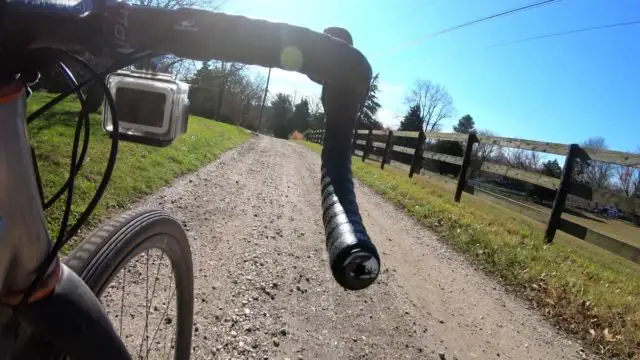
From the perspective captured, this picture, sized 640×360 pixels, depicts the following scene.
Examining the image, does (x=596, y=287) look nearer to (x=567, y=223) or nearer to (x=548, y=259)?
(x=548, y=259)

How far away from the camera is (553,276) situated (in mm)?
4547

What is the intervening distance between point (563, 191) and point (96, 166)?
22.0 ft

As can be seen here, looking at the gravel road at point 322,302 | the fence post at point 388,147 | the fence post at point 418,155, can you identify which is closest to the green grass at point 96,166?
the gravel road at point 322,302

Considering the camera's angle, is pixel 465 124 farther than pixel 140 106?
Yes

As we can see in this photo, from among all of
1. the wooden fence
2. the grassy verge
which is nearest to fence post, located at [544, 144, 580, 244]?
the wooden fence

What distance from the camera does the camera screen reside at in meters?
0.99

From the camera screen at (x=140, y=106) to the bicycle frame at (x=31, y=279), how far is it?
32 cm

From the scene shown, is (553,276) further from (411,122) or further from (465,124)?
(465,124)

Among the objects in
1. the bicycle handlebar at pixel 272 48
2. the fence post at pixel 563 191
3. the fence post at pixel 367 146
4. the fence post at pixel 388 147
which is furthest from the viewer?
the fence post at pixel 367 146

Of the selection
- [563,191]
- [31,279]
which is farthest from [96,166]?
[563,191]

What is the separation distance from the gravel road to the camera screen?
1.74m

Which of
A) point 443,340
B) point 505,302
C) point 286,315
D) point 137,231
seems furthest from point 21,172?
point 505,302

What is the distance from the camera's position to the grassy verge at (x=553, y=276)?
3615 mm

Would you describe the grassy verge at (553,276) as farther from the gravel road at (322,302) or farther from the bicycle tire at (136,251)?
the bicycle tire at (136,251)
